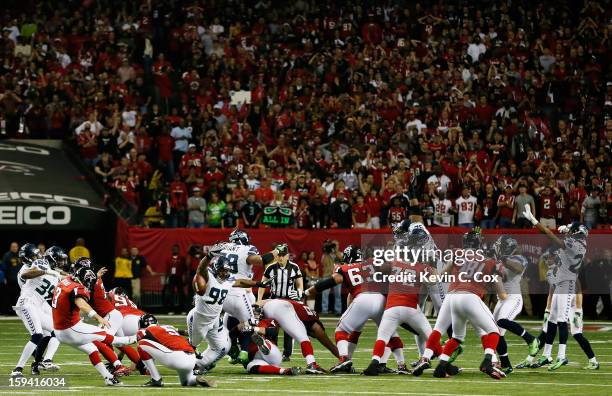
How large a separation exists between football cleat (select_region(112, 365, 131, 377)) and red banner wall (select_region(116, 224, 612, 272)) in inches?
463

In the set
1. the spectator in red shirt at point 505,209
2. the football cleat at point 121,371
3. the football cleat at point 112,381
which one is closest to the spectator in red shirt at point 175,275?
the spectator in red shirt at point 505,209

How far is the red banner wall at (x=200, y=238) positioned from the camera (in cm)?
2741

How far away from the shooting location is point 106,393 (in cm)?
1346

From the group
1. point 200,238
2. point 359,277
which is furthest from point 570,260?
point 200,238

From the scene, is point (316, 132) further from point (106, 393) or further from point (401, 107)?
point (106, 393)

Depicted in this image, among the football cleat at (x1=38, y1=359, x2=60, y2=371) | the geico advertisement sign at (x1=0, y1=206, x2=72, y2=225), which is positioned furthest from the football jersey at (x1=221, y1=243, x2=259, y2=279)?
the geico advertisement sign at (x1=0, y1=206, x2=72, y2=225)

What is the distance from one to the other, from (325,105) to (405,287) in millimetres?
15629

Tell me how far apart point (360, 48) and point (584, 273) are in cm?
969

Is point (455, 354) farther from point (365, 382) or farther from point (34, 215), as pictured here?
point (34, 215)

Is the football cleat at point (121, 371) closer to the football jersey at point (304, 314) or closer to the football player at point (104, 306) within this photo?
the football player at point (104, 306)

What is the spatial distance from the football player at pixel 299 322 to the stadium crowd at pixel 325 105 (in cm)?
1081

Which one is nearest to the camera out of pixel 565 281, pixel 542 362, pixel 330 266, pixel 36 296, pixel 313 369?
pixel 313 369

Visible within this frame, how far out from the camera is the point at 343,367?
15.6 m

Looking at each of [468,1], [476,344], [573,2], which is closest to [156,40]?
[468,1]
